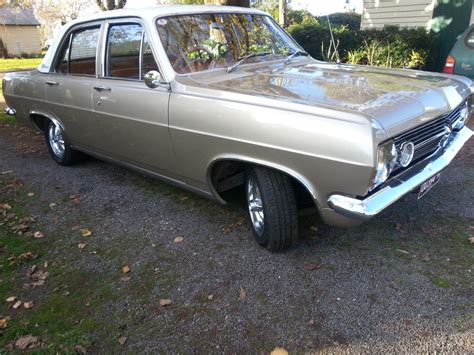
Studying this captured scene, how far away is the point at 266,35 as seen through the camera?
14.1 feet

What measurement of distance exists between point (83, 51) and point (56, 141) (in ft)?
5.11

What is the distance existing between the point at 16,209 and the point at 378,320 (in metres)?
3.76

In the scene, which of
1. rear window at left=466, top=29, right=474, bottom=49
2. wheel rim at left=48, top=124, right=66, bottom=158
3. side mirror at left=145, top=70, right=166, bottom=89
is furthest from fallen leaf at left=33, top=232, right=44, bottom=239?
rear window at left=466, top=29, right=474, bottom=49

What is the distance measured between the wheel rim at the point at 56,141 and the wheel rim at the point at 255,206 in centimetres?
321

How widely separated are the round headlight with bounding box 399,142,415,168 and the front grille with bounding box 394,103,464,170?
33 millimetres

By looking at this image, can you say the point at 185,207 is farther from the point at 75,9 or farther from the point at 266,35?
the point at 75,9

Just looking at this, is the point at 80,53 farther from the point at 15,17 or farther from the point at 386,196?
the point at 15,17

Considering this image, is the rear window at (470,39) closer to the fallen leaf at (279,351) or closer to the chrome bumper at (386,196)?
the chrome bumper at (386,196)

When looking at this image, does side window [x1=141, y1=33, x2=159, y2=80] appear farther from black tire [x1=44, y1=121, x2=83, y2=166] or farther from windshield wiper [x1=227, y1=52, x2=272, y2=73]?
black tire [x1=44, y1=121, x2=83, y2=166]

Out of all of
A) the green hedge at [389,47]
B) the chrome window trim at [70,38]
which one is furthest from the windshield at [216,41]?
the green hedge at [389,47]

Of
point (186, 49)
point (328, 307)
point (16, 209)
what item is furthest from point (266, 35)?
point (16, 209)

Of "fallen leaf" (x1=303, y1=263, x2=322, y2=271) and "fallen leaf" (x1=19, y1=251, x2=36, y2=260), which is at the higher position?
"fallen leaf" (x1=303, y1=263, x2=322, y2=271)

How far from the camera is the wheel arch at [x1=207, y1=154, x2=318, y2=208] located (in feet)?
9.11

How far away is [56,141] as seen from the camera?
18.7ft
